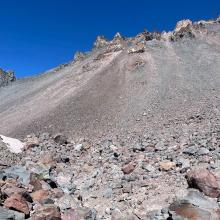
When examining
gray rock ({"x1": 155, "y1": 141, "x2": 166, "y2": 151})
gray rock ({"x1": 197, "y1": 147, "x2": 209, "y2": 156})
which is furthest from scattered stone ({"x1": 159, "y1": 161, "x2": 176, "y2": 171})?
gray rock ({"x1": 155, "y1": 141, "x2": 166, "y2": 151})

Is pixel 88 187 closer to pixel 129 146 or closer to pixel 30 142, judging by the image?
pixel 129 146

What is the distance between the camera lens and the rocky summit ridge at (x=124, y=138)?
17734 millimetres

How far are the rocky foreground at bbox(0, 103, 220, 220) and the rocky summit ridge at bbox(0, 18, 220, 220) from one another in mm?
53

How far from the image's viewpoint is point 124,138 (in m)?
29.8

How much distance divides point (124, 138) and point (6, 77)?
55.5 meters

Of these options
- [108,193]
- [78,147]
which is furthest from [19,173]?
[78,147]

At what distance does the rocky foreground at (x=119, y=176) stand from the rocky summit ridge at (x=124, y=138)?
53 millimetres

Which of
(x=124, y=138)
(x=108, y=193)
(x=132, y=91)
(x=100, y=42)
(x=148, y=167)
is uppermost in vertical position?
(x=100, y=42)

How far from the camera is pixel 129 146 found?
2761 centimetres

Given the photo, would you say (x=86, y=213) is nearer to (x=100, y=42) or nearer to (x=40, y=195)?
(x=40, y=195)

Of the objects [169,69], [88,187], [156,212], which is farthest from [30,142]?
[169,69]

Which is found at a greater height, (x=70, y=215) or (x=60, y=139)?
(x=60, y=139)

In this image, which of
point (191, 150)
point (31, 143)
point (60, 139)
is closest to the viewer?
point (191, 150)

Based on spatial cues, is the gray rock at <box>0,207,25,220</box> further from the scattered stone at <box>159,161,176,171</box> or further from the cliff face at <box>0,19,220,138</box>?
the cliff face at <box>0,19,220,138</box>
